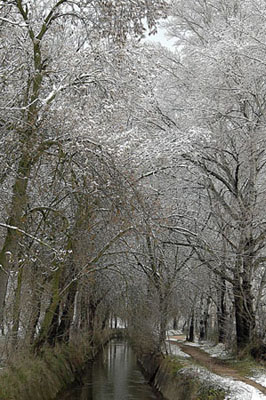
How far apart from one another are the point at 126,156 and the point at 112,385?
1314 centimetres

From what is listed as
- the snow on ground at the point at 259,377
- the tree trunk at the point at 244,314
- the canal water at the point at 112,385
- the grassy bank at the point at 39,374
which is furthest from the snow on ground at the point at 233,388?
the canal water at the point at 112,385

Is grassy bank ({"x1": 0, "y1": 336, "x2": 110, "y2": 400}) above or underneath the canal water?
above

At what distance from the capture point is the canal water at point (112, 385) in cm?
1806

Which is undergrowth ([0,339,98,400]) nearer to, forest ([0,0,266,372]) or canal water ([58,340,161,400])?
forest ([0,0,266,372])

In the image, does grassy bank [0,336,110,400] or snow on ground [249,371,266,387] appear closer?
grassy bank [0,336,110,400]

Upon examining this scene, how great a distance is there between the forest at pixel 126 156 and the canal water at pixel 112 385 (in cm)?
206

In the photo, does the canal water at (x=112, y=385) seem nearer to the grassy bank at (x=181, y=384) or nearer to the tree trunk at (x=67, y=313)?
the grassy bank at (x=181, y=384)

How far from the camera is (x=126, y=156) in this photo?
12.1 meters

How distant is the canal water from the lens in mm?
18062

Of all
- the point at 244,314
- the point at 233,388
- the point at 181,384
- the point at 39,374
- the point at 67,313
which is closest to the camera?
the point at 233,388

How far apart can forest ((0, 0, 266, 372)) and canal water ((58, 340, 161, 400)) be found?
206 cm

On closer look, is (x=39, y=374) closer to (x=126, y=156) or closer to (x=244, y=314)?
(x=126, y=156)

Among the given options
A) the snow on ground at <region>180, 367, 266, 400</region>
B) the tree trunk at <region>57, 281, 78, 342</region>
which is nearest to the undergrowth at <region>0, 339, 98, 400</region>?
the tree trunk at <region>57, 281, 78, 342</region>

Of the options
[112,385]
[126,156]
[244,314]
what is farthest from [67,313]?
[126,156]
